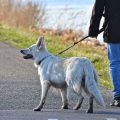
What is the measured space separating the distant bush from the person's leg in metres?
14.7

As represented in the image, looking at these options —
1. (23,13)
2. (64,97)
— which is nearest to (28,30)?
(23,13)

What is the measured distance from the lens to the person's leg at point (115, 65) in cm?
1053

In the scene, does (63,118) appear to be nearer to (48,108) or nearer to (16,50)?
(48,108)

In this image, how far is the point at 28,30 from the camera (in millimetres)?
24312

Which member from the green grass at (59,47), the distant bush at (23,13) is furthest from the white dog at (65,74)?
the distant bush at (23,13)

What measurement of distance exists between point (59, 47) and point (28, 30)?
5.69 metres

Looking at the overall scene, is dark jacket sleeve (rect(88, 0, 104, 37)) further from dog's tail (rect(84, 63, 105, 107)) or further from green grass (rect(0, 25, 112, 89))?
green grass (rect(0, 25, 112, 89))

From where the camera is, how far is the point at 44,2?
1006 inches

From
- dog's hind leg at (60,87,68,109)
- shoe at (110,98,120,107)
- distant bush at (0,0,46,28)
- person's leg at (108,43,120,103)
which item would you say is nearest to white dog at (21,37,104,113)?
dog's hind leg at (60,87,68,109)

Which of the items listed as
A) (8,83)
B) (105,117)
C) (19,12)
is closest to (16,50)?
(8,83)

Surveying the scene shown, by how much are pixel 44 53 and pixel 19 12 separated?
50.4 ft

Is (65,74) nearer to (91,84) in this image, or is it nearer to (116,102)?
(91,84)

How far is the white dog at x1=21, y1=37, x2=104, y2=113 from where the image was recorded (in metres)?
9.70

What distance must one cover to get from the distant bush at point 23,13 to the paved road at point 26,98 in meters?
9.52
